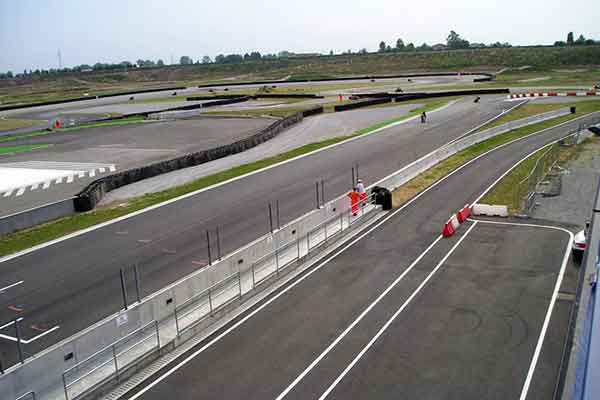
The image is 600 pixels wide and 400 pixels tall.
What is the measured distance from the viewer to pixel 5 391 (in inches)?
477

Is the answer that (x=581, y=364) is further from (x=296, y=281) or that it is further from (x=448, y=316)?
(x=296, y=281)

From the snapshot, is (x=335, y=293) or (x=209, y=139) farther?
(x=209, y=139)

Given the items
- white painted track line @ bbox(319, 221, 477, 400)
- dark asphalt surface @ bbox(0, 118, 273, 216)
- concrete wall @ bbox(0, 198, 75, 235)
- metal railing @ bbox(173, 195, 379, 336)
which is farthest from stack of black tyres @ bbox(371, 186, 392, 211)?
dark asphalt surface @ bbox(0, 118, 273, 216)

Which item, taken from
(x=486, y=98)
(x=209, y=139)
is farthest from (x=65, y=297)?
(x=486, y=98)

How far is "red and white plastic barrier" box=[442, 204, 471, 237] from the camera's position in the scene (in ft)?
79.0

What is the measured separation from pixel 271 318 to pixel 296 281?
3.02 m

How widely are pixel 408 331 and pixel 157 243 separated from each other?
12212 mm

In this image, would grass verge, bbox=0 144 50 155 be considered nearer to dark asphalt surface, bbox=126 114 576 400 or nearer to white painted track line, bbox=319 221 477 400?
dark asphalt surface, bbox=126 114 576 400

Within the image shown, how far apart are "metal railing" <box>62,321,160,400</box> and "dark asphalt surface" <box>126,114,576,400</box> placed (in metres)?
1.10

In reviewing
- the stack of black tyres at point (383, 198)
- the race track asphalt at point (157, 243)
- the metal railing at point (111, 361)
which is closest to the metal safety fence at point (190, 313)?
the metal railing at point (111, 361)

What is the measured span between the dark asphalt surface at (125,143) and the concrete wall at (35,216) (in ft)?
10.2

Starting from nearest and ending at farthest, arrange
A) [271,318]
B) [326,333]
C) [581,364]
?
[581,364], [326,333], [271,318]

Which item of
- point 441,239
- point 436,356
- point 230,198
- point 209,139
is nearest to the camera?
point 436,356

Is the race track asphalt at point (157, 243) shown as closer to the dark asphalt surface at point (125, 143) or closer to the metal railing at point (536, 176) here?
the metal railing at point (536, 176)
